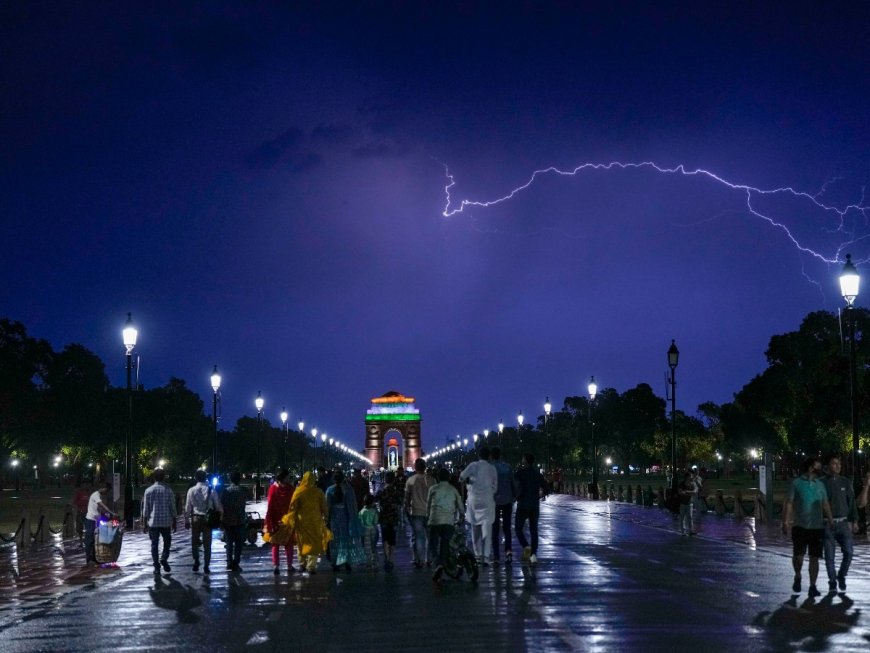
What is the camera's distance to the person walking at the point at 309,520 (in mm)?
20781

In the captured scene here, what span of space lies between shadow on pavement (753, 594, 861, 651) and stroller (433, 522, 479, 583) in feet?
15.3

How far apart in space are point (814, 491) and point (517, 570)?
6067 millimetres

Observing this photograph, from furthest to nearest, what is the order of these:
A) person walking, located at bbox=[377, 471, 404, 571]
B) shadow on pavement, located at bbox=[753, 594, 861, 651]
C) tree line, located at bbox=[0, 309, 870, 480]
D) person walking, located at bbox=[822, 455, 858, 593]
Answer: tree line, located at bbox=[0, 309, 870, 480] < person walking, located at bbox=[377, 471, 404, 571] < person walking, located at bbox=[822, 455, 858, 593] < shadow on pavement, located at bbox=[753, 594, 861, 651]

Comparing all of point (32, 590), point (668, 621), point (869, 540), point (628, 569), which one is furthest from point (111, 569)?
point (869, 540)

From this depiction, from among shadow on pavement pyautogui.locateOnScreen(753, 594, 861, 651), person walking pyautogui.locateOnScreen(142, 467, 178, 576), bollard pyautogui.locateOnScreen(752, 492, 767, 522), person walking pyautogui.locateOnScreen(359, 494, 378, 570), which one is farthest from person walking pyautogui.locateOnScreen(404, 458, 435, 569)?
bollard pyautogui.locateOnScreen(752, 492, 767, 522)

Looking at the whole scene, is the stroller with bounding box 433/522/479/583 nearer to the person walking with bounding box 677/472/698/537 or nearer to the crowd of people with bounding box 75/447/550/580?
the crowd of people with bounding box 75/447/550/580

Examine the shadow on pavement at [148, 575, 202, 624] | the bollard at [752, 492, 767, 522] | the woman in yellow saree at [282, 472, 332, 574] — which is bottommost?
the shadow on pavement at [148, 575, 202, 624]

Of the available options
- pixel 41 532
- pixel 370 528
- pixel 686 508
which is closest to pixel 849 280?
pixel 686 508

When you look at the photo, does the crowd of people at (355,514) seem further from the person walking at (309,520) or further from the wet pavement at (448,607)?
the wet pavement at (448,607)

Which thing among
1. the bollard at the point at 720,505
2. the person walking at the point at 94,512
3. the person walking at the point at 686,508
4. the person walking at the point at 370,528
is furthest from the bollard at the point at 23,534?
the bollard at the point at 720,505

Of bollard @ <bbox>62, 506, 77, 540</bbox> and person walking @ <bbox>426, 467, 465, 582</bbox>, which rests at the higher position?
person walking @ <bbox>426, 467, 465, 582</bbox>

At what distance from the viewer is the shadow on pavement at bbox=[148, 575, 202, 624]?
14.9 metres

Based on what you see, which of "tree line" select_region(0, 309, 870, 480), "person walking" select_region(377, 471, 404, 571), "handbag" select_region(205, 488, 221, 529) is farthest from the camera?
"tree line" select_region(0, 309, 870, 480)

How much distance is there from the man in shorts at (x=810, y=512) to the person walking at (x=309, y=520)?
8.27 metres
